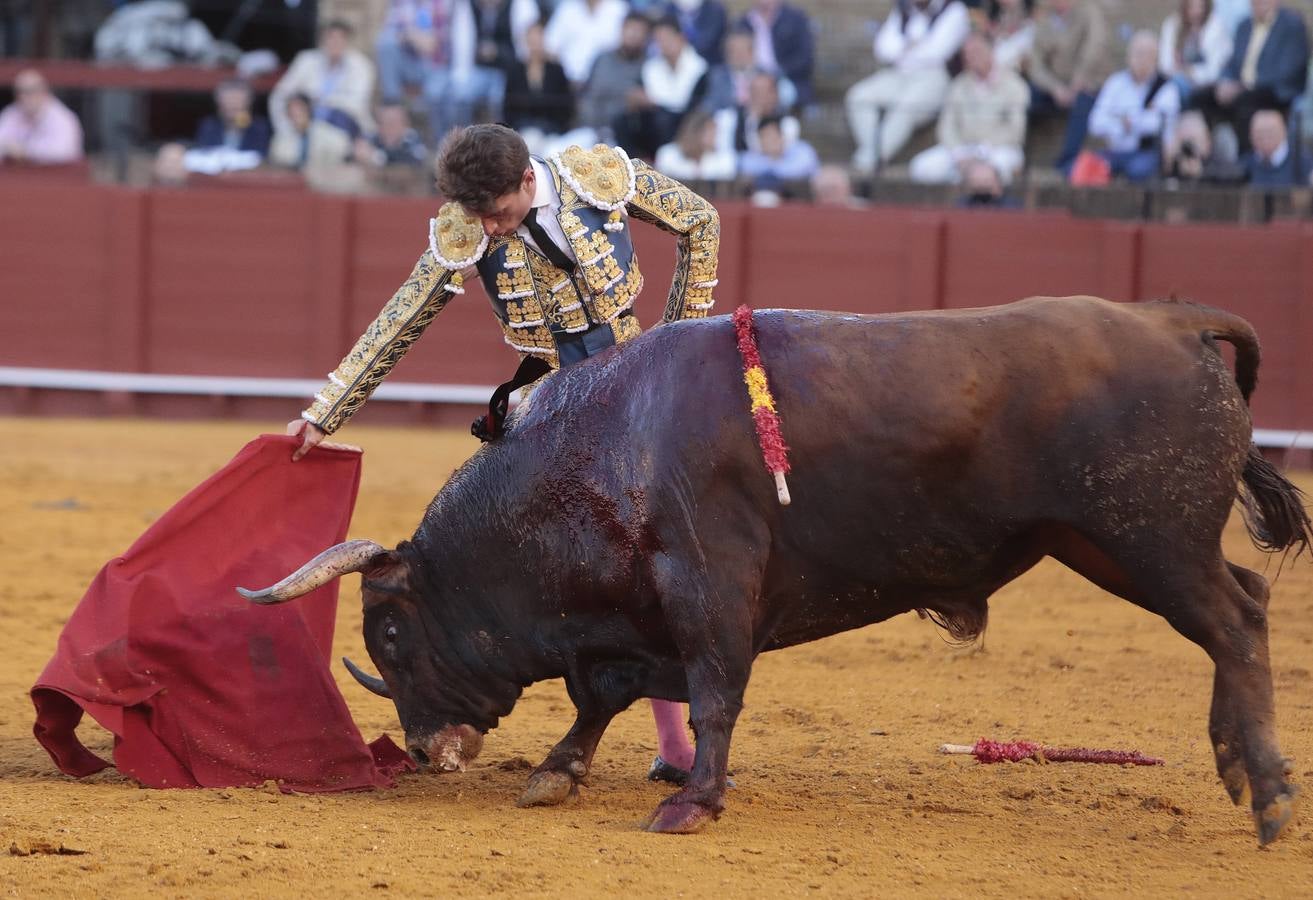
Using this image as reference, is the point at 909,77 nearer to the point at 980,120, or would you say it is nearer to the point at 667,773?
the point at 980,120

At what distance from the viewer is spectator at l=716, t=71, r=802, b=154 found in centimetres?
981

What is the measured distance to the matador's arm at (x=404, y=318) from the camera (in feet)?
12.2

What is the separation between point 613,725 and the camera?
454cm

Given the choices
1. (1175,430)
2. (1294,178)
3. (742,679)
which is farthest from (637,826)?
(1294,178)

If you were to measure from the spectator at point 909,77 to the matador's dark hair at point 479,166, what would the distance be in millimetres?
6717

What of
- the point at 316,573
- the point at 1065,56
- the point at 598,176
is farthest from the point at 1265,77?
the point at 316,573

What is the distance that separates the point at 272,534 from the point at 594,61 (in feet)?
23.3

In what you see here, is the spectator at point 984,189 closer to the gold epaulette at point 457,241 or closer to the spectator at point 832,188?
the spectator at point 832,188

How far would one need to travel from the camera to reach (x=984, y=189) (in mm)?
9484

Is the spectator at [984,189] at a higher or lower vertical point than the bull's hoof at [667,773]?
higher

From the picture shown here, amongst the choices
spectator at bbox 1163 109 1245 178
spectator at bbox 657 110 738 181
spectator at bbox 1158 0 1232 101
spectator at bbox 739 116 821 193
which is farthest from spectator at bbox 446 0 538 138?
spectator at bbox 1163 109 1245 178

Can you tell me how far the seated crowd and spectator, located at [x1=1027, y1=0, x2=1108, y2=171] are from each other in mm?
12

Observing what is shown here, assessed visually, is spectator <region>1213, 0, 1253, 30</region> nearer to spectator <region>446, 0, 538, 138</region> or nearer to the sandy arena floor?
spectator <region>446, 0, 538, 138</region>

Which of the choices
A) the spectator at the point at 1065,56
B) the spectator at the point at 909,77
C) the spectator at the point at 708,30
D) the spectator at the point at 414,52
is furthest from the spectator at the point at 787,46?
the spectator at the point at 414,52
